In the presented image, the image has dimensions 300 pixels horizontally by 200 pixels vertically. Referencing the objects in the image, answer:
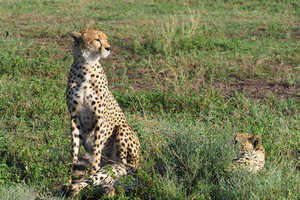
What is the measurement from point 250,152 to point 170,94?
1.94 m

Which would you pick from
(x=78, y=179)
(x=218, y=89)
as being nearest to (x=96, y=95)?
(x=78, y=179)

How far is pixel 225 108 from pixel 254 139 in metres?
1.58

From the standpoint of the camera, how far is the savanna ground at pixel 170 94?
134 inches

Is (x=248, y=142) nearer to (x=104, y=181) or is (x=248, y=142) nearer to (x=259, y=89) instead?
(x=104, y=181)

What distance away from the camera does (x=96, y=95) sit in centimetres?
368

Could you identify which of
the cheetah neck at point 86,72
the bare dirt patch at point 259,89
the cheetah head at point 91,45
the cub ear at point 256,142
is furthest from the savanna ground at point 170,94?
the cheetah head at point 91,45

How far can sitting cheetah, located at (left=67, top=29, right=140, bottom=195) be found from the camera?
3648mm

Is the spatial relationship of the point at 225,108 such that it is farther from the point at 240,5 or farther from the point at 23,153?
the point at 240,5

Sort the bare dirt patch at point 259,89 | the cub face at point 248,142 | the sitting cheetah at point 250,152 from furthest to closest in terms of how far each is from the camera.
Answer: the bare dirt patch at point 259,89
the cub face at point 248,142
the sitting cheetah at point 250,152

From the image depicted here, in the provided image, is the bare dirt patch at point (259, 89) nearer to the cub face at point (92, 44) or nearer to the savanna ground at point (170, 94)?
the savanna ground at point (170, 94)

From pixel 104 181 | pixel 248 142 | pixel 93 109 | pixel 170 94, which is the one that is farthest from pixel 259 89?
pixel 104 181

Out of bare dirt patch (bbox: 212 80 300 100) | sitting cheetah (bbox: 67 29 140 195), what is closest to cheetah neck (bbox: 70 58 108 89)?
sitting cheetah (bbox: 67 29 140 195)

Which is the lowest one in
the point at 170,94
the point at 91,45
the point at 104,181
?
the point at 104,181

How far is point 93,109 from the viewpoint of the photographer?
12.0 feet
